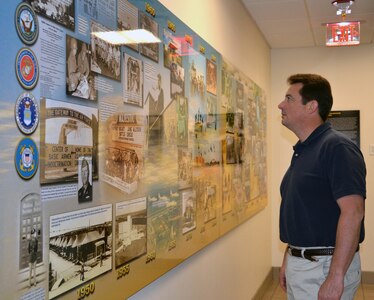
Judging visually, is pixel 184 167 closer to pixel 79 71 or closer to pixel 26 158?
pixel 79 71

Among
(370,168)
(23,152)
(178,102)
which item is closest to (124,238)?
(23,152)

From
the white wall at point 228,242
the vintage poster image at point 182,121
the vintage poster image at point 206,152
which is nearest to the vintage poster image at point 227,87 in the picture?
the white wall at point 228,242

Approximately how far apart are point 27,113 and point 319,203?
145 cm

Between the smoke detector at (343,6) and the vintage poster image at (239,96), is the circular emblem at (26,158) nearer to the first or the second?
the vintage poster image at (239,96)

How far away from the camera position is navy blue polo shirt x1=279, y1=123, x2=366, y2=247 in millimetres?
2166

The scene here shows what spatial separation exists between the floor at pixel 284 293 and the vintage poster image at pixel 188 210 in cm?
265

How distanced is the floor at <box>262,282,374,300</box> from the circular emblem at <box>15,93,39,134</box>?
163 inches

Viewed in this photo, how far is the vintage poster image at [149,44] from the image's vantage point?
2.06 m

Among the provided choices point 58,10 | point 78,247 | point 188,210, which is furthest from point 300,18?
point 78,247

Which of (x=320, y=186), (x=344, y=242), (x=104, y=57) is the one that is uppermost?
(x=104, y=57)

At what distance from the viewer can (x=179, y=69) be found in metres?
2.51

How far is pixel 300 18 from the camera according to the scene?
4727 mm

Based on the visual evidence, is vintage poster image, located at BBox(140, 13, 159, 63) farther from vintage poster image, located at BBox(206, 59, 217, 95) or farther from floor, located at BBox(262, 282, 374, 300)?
floor, located at BBox(262, 282, 374, 300)

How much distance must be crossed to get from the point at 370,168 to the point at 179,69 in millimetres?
3870
